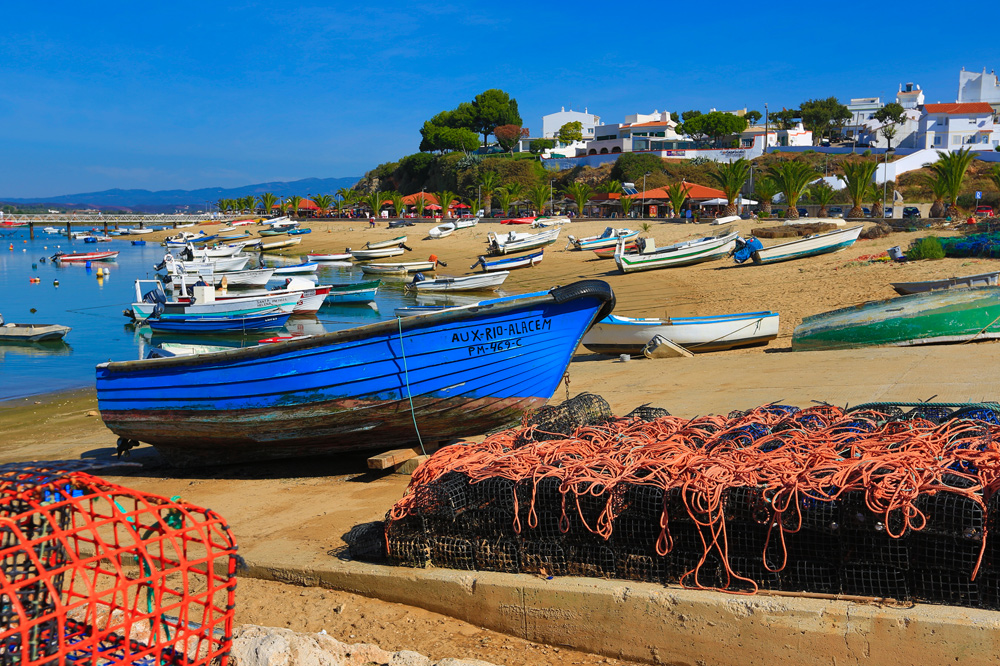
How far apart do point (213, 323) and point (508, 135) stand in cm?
8387

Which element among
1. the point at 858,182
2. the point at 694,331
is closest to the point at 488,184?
the point at 858,182

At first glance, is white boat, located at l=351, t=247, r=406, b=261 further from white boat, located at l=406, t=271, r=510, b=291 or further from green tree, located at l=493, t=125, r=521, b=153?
green tree, located at l=493, t=125, r=521, b=153

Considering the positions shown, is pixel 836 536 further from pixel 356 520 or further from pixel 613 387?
pixel 613 387

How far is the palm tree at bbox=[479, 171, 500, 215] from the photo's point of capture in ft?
251

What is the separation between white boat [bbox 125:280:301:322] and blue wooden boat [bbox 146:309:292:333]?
5.2 inches

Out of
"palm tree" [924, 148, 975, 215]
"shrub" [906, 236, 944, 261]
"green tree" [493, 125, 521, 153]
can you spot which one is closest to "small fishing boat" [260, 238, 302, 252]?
"green tree" [493, 125, 521, 153]

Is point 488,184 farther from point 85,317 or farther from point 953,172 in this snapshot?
point 85,317

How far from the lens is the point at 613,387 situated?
11344mm

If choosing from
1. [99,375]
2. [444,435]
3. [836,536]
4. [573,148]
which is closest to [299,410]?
[444,435]

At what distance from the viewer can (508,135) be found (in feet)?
336

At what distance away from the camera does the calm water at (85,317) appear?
18.3 meters

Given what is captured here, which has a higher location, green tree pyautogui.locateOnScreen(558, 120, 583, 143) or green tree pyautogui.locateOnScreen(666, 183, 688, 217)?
green tree pyautogui.locateOnScreen(558, 120, 583, 143)

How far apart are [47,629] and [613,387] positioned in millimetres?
8610

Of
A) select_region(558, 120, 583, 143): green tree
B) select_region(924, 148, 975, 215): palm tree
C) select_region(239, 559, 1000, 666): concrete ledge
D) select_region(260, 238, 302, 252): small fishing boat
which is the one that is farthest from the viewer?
select_region(558, 120, 583, 143): green tree
